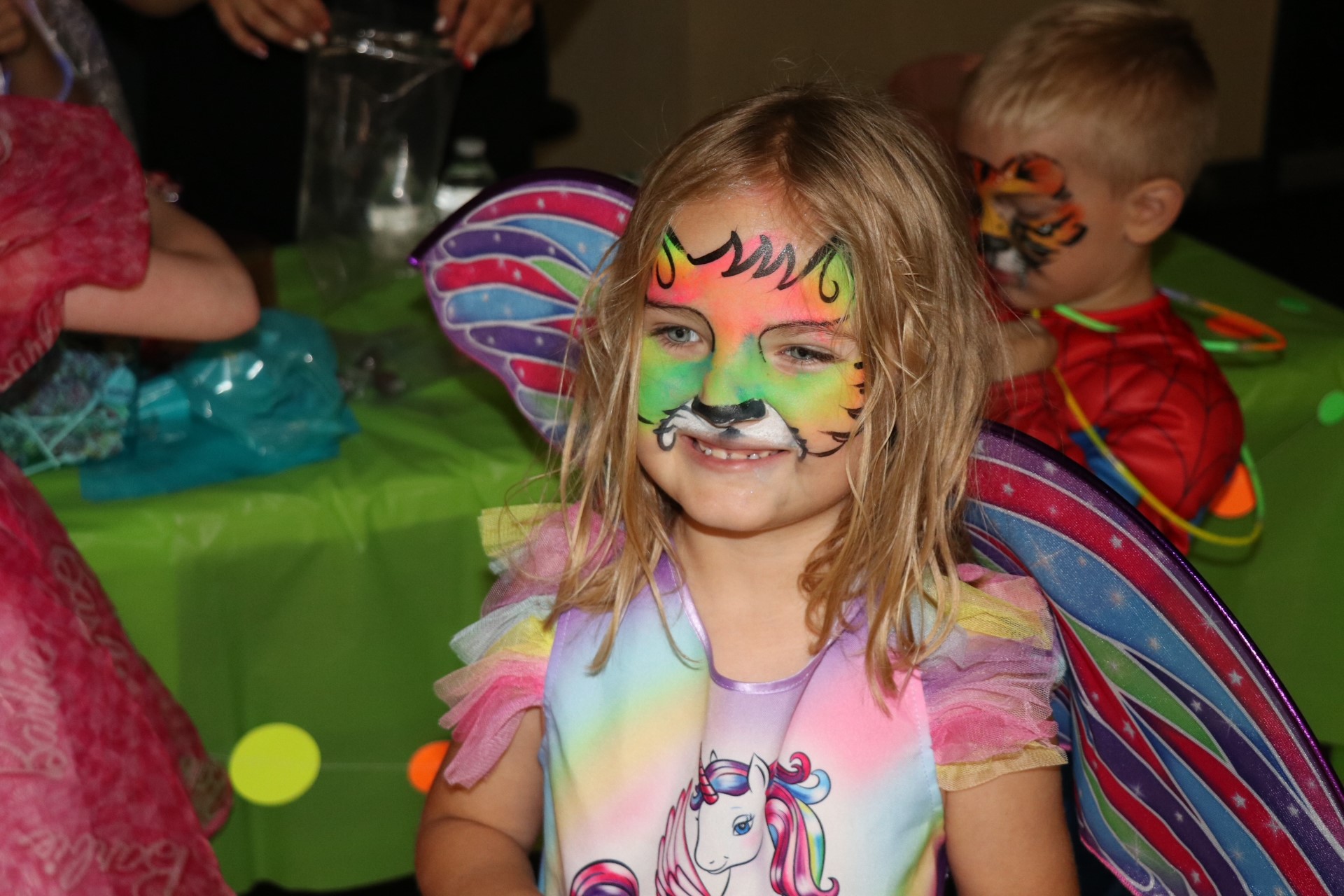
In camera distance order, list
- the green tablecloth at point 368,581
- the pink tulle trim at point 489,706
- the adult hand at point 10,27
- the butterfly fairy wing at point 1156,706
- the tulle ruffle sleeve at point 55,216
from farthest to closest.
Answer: the adult hand at point 10,27 < the green tablecloth at point 368,581 < the tulle ruffle sleeve at point 55,216 < the pink tulle trim at point 489,706 < the butterfly fairy wing at point 1156,706

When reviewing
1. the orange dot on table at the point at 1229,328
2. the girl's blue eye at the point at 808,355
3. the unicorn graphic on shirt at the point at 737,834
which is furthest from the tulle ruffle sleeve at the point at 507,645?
the orange dot on table at the point at 1229,328

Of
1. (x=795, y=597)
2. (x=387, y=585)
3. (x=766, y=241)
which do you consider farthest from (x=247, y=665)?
(x=766, y=241)

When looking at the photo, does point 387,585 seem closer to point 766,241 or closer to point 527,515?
point 527,515

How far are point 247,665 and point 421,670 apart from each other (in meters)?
0.18

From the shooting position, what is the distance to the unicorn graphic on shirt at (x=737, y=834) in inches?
40.8

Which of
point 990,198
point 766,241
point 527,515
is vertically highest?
point 766,241

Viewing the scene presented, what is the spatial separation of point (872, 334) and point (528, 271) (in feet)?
1.50

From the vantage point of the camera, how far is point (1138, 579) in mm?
946

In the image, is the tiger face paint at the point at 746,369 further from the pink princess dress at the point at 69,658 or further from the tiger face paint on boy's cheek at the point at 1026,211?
the tiger face paint on boy's cheek at the point at 1026,211

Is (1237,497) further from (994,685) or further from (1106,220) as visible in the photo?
(994,685)

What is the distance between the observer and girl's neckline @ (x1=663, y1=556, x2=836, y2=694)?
106 cm

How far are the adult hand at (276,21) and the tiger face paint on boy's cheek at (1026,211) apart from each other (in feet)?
2.88

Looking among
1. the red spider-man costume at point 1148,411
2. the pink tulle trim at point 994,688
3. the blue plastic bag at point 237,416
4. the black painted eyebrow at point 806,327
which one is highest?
the black painted eyebrow at point 806,327

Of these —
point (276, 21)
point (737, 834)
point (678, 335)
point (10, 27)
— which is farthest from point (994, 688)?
point (276, 21)
